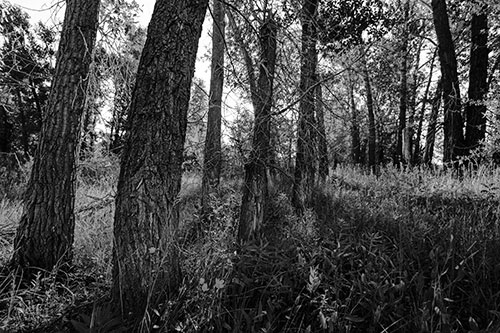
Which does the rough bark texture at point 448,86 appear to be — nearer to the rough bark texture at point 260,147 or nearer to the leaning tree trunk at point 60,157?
the rough bark texture at point 260,147

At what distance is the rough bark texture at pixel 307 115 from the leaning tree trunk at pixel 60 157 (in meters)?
2.27

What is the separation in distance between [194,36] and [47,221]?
223 cm

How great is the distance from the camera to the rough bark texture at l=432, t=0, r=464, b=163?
696cm

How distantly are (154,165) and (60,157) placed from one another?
1525mm

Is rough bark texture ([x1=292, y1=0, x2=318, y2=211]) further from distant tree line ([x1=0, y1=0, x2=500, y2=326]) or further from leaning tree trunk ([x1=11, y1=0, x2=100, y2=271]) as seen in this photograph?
leaning tree trunk ([x1=11, y1=0, x2=100, y2=271])

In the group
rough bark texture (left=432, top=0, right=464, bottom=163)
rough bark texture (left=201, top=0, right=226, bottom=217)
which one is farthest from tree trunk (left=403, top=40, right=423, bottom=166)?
rough bark texture (left=201, top=0, right=226, bottom=217)

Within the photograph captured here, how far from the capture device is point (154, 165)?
6.63ft

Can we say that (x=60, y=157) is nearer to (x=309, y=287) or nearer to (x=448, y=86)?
(x=309, y=287)

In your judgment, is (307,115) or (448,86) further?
(448,86)

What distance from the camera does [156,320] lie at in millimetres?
1780

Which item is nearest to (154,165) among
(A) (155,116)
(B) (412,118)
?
(A) (155,116)

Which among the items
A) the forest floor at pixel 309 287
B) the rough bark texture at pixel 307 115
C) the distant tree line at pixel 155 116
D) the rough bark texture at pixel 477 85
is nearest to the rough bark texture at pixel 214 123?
the distant tree line at pixel 155 116

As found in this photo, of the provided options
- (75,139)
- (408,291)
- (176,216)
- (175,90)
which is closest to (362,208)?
(408,291)

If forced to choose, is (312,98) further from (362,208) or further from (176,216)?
(176,216)
